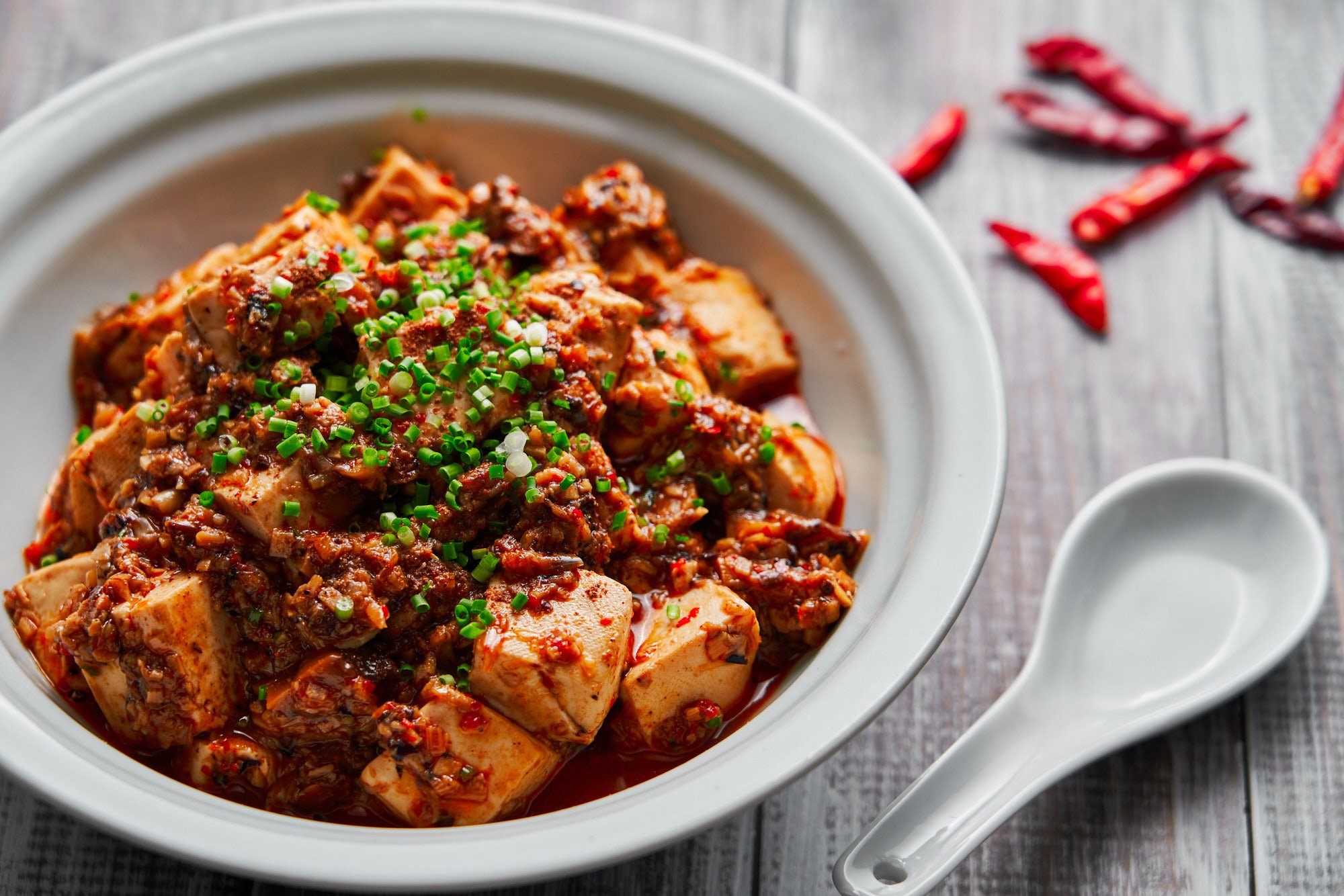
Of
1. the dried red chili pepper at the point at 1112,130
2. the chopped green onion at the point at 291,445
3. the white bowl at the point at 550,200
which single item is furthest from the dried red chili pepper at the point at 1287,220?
the chopped green onion at the point at 291,445

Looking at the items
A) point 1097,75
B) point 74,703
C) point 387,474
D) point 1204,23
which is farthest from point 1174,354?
point 74,703

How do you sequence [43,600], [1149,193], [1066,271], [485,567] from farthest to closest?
[1149,193]
[1066,271]
[43,600]
[485,567]

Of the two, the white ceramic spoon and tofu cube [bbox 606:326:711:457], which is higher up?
tofu cube [bbox 606:326:711:457]

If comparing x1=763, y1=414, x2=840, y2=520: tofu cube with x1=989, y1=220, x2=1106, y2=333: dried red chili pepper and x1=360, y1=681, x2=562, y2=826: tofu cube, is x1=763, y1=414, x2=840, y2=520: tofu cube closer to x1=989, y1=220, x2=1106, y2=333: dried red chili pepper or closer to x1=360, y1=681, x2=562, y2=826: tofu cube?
x1=360, y1=681, x2=562, y2=826: tofu cube

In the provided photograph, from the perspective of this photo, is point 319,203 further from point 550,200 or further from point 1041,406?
point 1041,406

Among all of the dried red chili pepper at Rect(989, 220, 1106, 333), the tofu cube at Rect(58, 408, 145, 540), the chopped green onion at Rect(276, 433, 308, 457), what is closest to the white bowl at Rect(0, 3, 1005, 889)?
the tofu cube at Rect(58, 408, 145, 540)

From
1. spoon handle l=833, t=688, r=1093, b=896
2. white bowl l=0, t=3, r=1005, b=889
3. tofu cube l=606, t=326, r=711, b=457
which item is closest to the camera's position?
white bowl l=0, t=3, r=1005, b=889

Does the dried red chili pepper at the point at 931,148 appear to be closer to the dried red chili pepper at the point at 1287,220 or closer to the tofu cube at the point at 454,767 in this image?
the dried red chili pepper at the point at 1287,220

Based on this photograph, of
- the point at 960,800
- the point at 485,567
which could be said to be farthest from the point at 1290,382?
the point at 485,567
